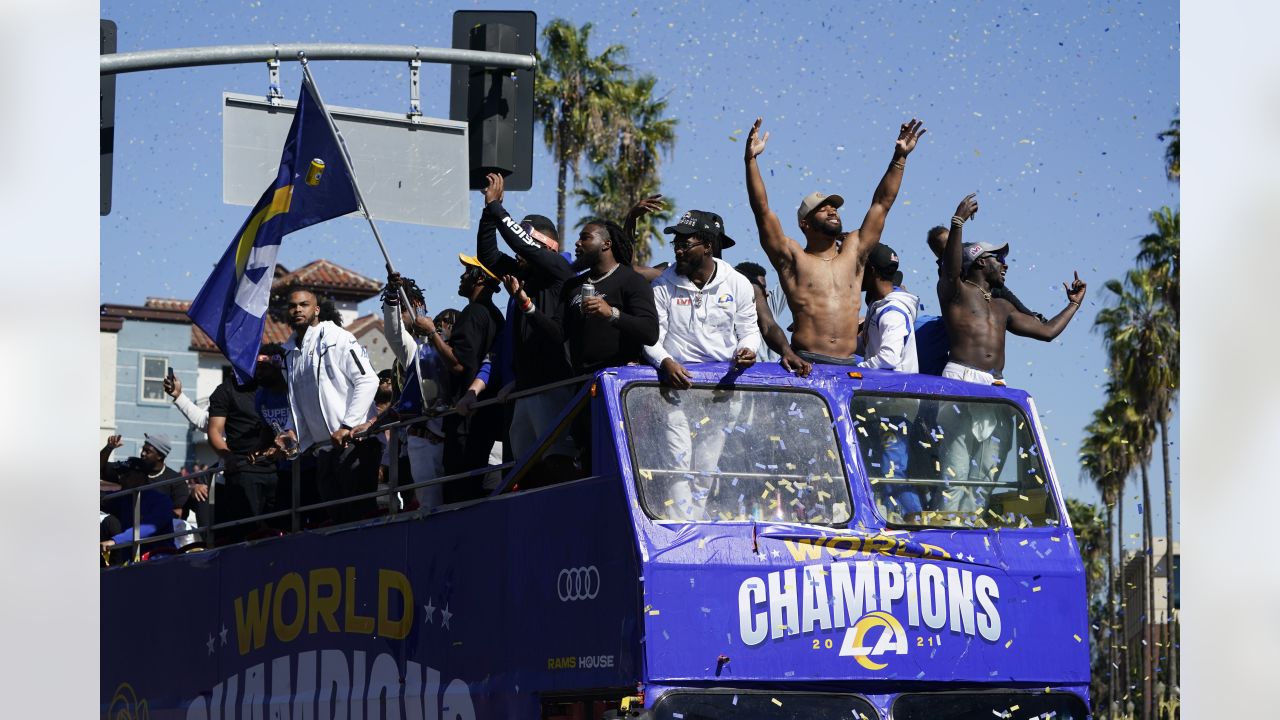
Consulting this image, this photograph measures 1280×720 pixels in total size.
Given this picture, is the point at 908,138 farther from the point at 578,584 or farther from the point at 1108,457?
the point at 1108,457

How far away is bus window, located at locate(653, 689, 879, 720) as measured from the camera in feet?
24.8

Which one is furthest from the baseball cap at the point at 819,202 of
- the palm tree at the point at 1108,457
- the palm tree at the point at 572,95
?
the palm tree at the point at 1108,457

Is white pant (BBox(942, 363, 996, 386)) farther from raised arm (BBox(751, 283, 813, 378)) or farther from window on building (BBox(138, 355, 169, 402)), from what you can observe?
window on building (BBox(138, 355, 169, 402))

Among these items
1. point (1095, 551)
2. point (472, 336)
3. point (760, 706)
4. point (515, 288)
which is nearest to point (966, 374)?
point (515, 288)

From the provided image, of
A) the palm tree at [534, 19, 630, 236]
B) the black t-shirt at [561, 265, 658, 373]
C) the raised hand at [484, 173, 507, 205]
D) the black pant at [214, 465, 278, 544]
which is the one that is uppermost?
the palm tree at [534, 19, 630, 236]

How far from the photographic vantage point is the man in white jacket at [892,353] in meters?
8.30

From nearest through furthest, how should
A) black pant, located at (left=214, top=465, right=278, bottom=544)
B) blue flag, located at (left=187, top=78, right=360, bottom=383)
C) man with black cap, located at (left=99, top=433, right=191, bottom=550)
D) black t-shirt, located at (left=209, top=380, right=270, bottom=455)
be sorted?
blue flag, located at (left=187, top=78, right=360, bottom=383), black pant, located at (left=214, top=465, right=278, bottom=544), black t-shirt, located at (left=209, top=380, right=270, bottom=455), man with black cap, located at (left=99, top=433, right=191, bottom=550)

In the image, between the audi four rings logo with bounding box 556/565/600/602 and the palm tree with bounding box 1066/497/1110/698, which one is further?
the palm tree with bounding box 1066/497/1110/698

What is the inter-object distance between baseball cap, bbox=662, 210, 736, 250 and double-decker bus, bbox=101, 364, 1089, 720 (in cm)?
79

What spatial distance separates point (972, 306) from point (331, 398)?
3.74 m

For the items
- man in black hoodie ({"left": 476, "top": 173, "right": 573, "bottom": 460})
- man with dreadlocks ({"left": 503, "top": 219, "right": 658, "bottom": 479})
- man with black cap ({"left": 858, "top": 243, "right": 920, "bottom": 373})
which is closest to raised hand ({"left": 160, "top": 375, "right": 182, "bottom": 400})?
man in black hoodie ({"left": 476, "top": 173, "right": 573, "bottom": 460})

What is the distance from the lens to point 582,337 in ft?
28.8
